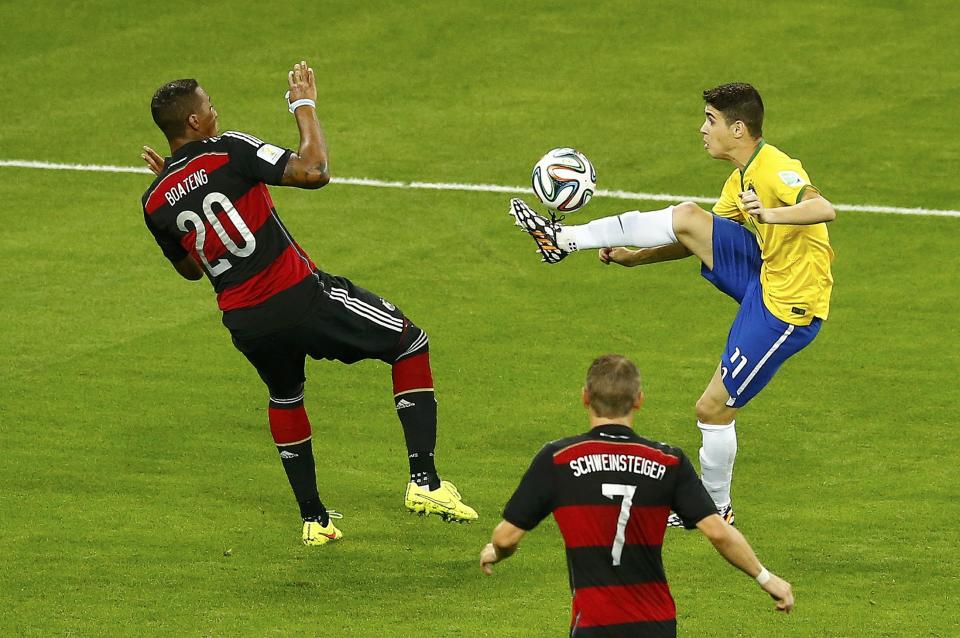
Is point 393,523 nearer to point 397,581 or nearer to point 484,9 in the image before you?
point 397,581

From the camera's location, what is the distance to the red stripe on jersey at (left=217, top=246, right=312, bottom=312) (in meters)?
8.70

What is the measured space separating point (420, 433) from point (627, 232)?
5.56 feet

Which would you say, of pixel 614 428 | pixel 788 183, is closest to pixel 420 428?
pixel 788 183

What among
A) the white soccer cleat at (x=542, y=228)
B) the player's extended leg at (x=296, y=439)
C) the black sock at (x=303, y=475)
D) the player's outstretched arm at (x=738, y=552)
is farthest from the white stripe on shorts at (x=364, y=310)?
the player's outstretched arm at (x=738, y=552)

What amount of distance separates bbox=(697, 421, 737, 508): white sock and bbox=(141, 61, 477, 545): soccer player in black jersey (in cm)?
141

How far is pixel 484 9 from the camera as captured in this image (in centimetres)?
2098

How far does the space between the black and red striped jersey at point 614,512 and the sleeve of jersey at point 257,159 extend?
292 centimetres

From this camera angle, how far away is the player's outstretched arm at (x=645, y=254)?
9.54m

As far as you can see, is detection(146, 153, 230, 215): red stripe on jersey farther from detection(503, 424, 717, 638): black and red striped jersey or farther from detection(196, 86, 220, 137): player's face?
detection(503, 424, 717, 638): black and red striped jersey

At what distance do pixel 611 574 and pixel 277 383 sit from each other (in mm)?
3448

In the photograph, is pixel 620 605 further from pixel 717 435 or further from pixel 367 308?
pixel 367 308

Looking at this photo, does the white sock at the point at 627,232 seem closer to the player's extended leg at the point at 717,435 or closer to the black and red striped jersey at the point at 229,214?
the player's extended leg at the point at 717,435

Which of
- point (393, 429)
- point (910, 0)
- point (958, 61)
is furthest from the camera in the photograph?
point (910, 0)

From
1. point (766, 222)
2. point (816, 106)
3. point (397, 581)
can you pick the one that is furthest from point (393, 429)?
point (816, 106)
